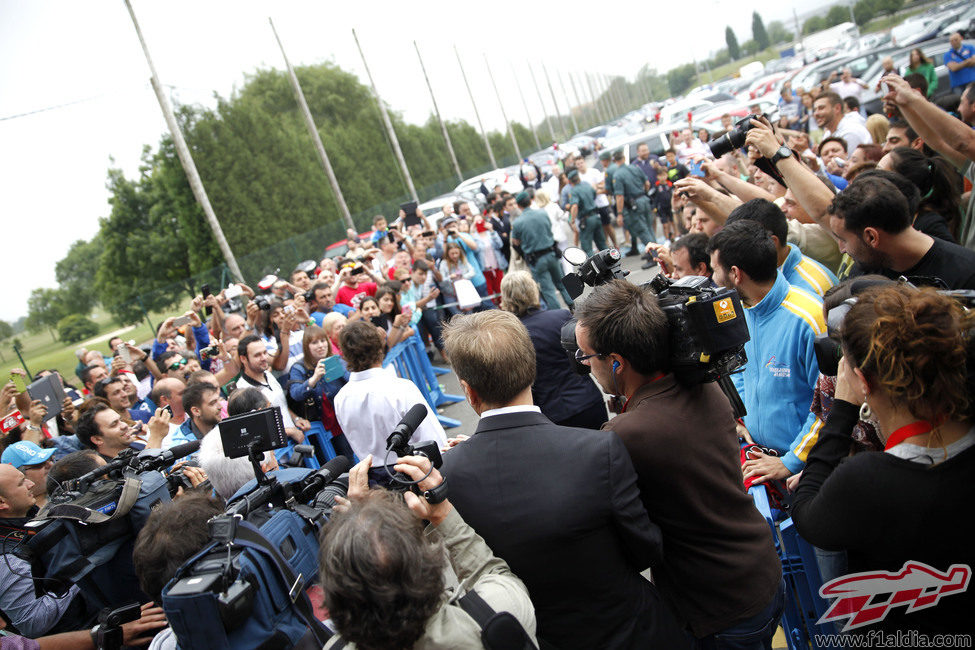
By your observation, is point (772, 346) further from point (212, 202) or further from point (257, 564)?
point (212, 202)

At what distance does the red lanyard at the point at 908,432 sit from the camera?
1609mm

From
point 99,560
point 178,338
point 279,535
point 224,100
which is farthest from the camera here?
point 224,100

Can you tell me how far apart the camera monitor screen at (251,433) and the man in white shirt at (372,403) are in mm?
1047

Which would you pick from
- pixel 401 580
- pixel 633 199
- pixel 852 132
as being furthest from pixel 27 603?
pixel 633 199

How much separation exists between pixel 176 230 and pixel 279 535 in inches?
939

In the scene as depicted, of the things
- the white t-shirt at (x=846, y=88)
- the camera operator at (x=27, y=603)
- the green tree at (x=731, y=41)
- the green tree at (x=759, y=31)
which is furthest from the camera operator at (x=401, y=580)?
the green tree at (x=759, y=31)

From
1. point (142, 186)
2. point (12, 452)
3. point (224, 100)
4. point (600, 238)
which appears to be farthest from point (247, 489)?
point (142, 186)

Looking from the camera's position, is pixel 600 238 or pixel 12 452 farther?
pixel 600 238

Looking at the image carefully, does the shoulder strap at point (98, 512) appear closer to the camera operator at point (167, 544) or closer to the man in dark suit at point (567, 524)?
the camera operator at point (167, 544)

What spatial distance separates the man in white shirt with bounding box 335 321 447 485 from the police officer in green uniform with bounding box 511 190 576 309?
18.6 feet

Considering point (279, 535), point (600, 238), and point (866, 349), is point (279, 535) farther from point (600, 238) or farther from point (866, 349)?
point (600, 238)

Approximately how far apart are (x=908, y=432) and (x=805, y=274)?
1711 mm

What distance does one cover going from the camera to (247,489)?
8.26 ft

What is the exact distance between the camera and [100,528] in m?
2.91
